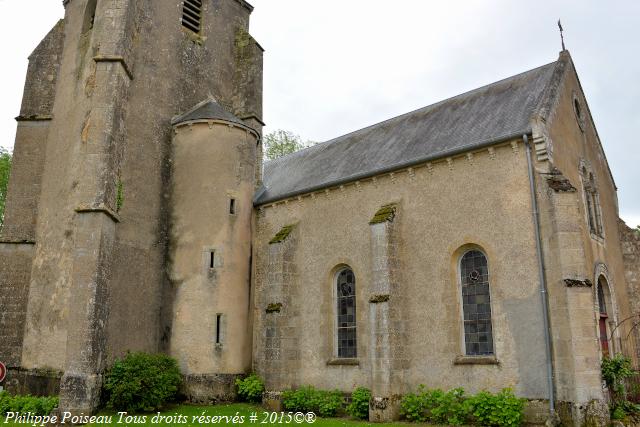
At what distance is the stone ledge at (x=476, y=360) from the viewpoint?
12.8 meters

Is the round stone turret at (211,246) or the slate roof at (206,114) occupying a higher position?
the slate roof at (206,114)

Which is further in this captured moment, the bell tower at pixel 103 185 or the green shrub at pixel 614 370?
the bell tower at pixel 103 185

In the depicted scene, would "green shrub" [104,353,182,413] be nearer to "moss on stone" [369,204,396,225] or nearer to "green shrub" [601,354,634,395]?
"moss on stone" [369,204,396,225]

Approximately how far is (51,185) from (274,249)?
302 inches

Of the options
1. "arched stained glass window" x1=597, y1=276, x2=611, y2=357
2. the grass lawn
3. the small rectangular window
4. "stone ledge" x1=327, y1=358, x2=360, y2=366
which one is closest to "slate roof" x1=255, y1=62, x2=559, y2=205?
the small rectangular window

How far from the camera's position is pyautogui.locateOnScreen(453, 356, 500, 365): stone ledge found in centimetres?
1280

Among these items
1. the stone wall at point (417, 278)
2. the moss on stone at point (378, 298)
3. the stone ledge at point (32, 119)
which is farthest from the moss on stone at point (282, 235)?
the stone ledge at point (32, 119)

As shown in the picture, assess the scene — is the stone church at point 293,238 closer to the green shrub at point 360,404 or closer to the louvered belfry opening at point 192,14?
the louvered belfry opening at point 192,14

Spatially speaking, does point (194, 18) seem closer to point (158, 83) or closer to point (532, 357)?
point (158, 83)

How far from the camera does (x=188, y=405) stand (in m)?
15.7

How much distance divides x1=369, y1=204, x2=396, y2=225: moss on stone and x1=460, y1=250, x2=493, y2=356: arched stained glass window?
230cm

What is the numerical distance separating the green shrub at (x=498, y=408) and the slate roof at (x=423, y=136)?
6.34 meters

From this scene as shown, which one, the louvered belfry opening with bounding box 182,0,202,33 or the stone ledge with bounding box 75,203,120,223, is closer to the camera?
the stone ledge with bounding box 75,203,120,223

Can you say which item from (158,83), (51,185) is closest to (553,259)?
(158,83)
